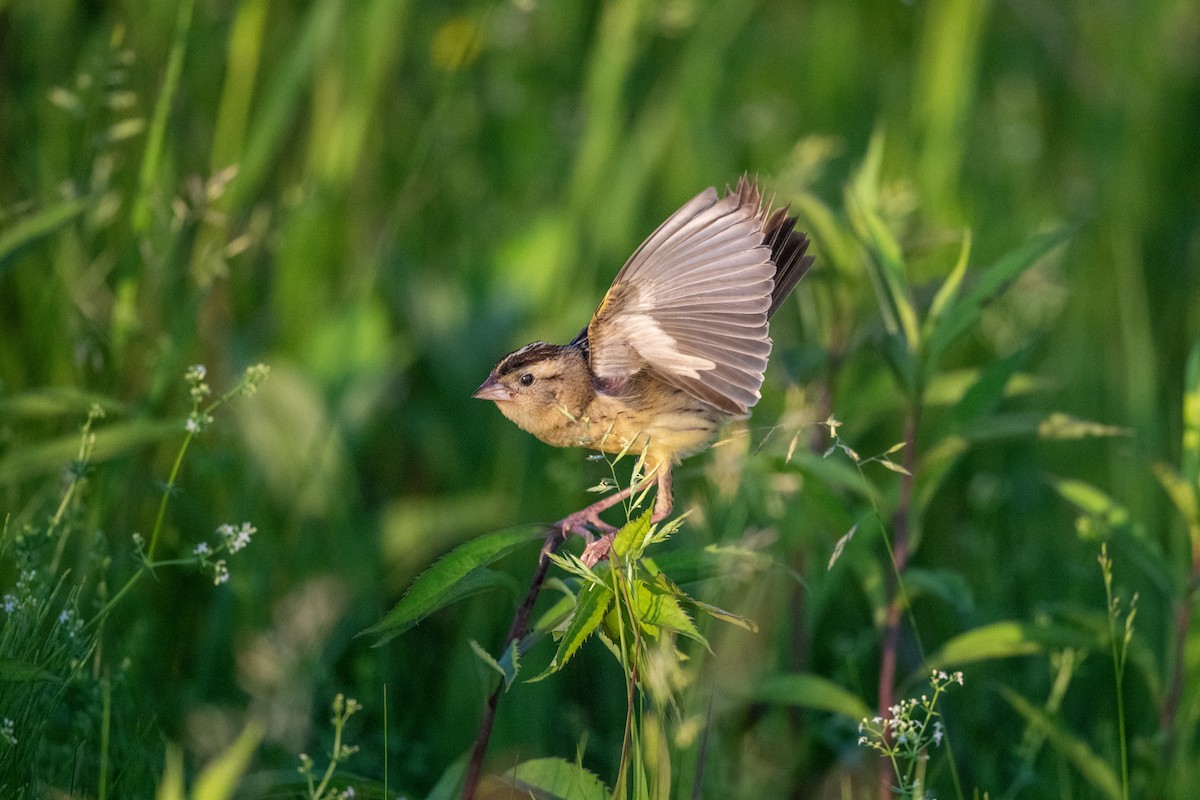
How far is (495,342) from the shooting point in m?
3.96

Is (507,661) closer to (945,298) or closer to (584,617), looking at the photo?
(584,617)

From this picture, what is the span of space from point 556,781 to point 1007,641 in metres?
0.99

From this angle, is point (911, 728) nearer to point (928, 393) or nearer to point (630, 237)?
point (928, 393)

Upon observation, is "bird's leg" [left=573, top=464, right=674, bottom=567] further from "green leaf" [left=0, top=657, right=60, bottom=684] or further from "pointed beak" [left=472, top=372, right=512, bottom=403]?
"green leaf" [left=0, top=657, right=60, bottom=684]

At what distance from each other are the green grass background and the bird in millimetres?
154

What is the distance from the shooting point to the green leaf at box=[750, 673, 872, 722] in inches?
98.7

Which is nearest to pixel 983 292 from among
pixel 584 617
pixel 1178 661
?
pixel 1178 661

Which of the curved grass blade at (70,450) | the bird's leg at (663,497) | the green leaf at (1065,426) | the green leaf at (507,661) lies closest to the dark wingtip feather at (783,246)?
the bird's leg at (663,497)

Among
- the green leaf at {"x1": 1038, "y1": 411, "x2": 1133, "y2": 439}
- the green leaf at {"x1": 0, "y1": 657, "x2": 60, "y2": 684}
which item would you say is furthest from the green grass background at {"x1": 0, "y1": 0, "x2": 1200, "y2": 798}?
the green leaf at {"x1": 0, "y1": 657, "x2": 60, "y2": 684}

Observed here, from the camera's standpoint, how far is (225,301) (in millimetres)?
4172

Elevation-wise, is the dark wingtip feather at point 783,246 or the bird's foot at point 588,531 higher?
the dark wingtip feather at point 783,246

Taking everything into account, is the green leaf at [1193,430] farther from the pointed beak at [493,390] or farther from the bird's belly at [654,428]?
the pointed beak at [493,390]

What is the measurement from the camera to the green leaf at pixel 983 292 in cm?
255

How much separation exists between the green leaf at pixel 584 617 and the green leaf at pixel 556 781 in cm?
21
